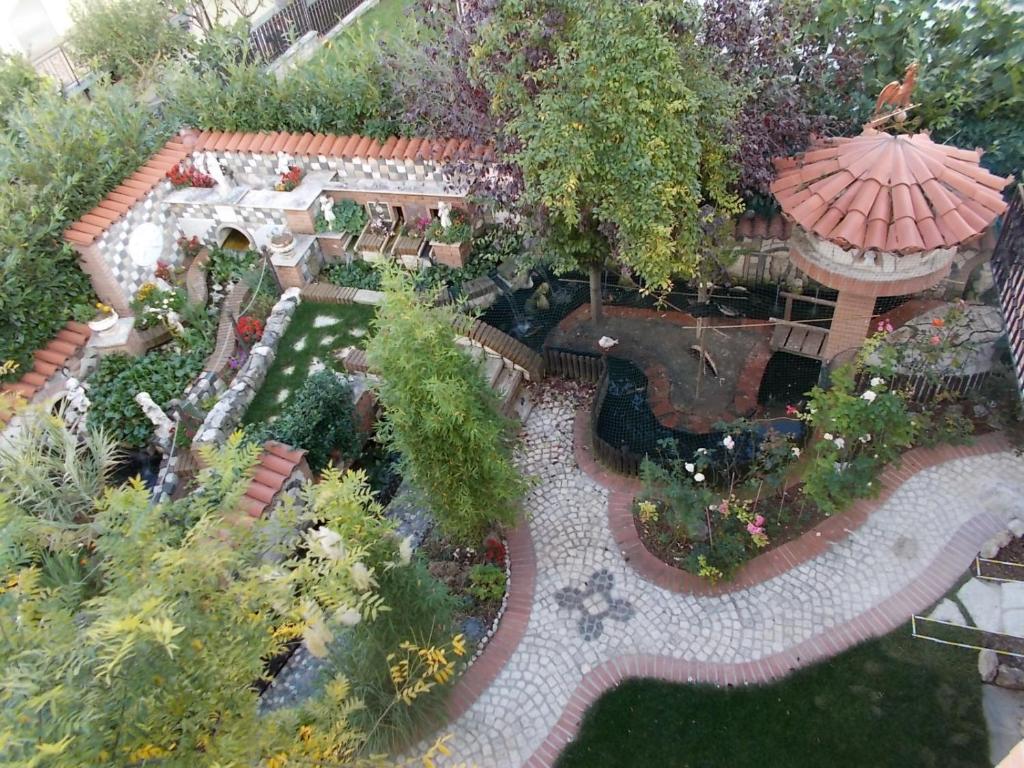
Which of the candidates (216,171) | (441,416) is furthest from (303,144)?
(441,416)

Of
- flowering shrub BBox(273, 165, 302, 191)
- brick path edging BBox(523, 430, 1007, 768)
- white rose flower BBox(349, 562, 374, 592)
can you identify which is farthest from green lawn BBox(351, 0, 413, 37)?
white rose flower BBox(349, 562, 374, 592)

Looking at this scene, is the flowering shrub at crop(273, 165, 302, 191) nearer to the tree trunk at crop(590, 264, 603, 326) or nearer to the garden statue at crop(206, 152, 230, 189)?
the garden statue at crop(206, 152, 230, 189)

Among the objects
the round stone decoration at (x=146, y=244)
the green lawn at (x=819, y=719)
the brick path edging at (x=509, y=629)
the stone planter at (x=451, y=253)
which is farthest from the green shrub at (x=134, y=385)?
the green lawn at (x=819, y=719)

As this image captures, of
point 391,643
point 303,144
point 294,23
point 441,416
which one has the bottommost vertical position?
point 391,643

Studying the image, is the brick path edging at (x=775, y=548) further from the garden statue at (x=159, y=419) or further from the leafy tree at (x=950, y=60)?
the garden statue at (x=159, y=419)

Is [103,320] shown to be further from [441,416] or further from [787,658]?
[787,658]

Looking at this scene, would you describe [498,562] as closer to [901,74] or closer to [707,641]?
[707,641]

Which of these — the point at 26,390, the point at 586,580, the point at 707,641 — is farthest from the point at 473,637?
the point at 26,390
